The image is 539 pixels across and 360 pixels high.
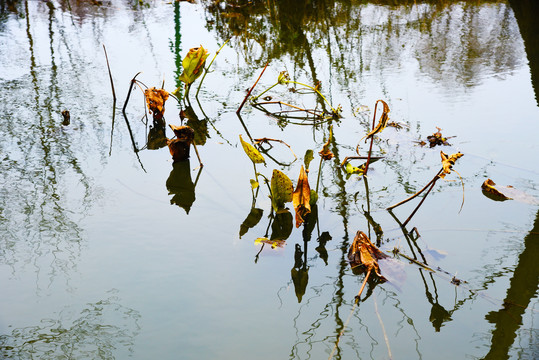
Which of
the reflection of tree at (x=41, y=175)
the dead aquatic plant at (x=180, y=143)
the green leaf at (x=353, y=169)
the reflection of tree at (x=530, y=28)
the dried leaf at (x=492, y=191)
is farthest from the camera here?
the reflection of tree at (x=530, y=28)

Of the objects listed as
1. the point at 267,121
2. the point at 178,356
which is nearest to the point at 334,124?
the point at 267,121

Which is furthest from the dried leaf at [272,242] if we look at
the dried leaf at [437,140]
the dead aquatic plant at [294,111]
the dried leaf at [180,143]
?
the dead aquatic plant at [294,111]

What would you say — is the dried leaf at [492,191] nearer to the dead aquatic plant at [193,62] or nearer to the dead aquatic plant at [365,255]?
the dead aquatic plant at [365,255]

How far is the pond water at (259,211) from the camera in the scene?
4.02 feet

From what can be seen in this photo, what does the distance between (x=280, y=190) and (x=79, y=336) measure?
0.75 meters

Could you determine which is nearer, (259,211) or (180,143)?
(259,211)

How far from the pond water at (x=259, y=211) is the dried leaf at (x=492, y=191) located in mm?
25

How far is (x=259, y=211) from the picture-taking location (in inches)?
69.1

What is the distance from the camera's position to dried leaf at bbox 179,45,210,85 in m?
2.49

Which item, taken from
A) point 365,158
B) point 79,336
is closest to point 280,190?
point 365,158

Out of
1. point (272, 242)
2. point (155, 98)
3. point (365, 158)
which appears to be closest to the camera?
point (272, 242)

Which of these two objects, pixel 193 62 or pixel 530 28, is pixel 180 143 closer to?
pixel 193 62

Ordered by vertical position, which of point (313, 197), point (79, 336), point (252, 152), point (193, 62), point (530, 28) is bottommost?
point (79, 336)

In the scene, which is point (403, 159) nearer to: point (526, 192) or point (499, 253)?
point (526, 192)
